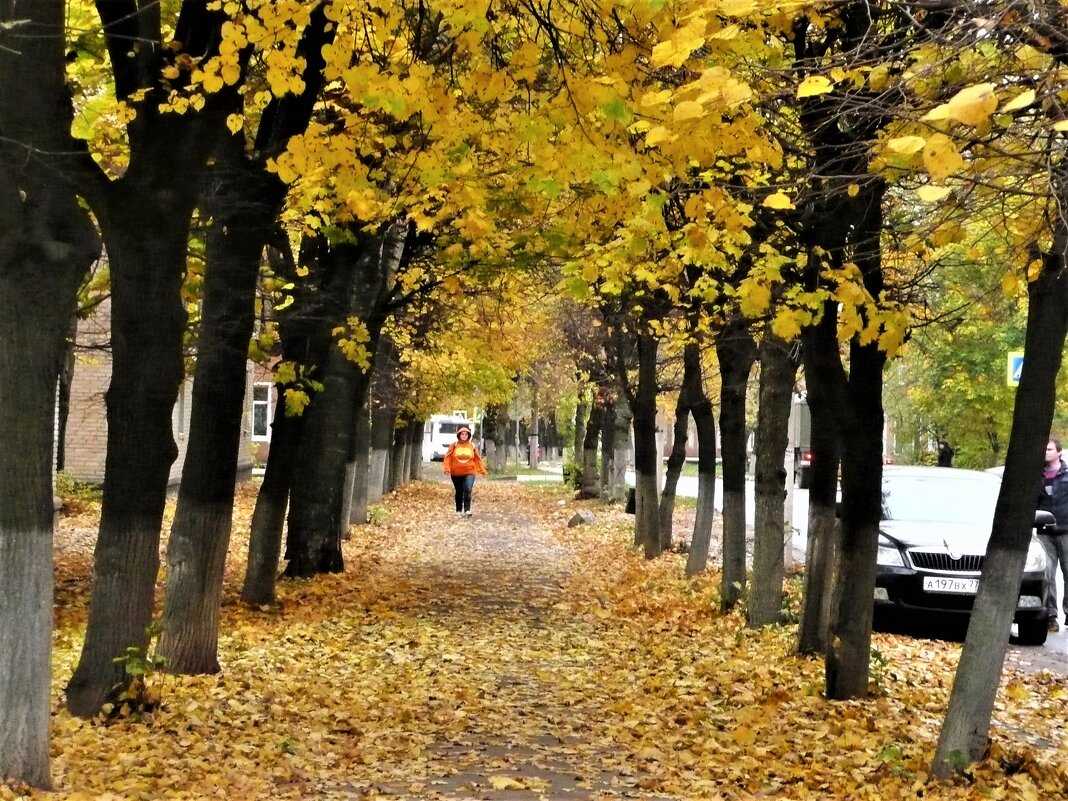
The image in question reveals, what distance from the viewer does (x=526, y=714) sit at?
8812mm

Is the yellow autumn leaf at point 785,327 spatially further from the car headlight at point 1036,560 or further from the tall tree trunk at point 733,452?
the car headlight at point 1036,560

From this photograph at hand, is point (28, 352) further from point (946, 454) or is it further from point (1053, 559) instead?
point (946, 454)

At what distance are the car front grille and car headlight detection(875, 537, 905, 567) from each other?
0.50 ft

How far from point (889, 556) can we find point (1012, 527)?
6.03 m

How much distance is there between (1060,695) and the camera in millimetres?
9555

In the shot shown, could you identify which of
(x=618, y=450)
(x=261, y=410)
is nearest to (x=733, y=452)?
(x=618, y=450)

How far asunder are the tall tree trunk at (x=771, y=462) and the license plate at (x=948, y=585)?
153 cm

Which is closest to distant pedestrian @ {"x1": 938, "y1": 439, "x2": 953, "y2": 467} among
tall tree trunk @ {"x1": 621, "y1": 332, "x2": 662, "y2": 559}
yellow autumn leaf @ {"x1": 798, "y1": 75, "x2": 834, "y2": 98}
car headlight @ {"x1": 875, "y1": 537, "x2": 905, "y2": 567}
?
tall tree trunk @ {"x1": 621, "y1": 332, "x2": 662, "y2": 559}

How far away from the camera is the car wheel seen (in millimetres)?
12383

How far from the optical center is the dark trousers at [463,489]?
29266mm

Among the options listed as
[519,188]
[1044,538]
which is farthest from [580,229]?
[1044,538]

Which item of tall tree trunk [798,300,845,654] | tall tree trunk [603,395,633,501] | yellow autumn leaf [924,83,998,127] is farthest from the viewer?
tall tree trunk [603,395,633,501]

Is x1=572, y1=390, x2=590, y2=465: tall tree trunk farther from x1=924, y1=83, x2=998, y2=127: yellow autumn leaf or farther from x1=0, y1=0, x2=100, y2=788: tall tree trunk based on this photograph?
x1=924, y1=83, x2=998, y2=127: yellow autumn leaf

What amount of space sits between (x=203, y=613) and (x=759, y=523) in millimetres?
5466
